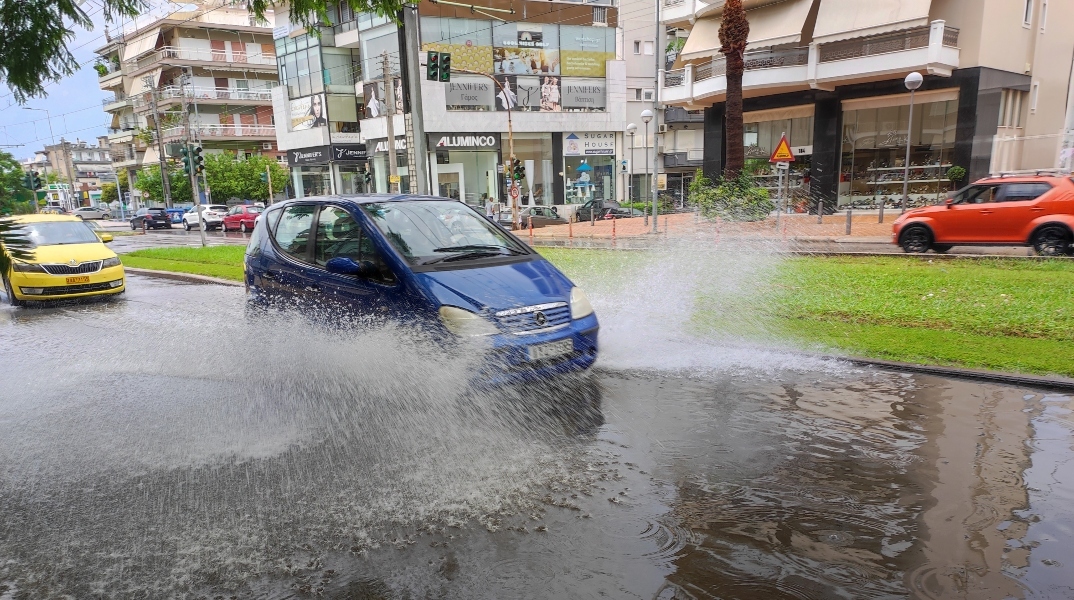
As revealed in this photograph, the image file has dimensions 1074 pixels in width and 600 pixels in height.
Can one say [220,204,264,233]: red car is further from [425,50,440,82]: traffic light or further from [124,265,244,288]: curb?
[425,50,440,82]: traffic light

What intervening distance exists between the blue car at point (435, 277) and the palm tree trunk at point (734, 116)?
58.8 feet

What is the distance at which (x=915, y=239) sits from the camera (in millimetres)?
14953

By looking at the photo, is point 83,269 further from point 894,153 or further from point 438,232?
point 894,153

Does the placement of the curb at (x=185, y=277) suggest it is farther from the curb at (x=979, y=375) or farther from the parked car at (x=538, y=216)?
the parked car at (x=538, y=216)

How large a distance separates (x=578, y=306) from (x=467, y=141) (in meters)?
35.1

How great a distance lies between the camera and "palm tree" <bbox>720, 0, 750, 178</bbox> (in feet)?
74.1

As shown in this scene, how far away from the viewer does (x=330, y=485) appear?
409 centimetres

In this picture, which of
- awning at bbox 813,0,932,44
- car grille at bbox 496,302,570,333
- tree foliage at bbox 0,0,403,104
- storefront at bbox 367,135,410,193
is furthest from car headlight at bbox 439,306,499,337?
storefront at bbox 367,135,410,193

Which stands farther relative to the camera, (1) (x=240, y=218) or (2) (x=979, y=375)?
(1) (x=240, y=218)

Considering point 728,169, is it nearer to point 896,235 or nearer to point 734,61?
point 734,61

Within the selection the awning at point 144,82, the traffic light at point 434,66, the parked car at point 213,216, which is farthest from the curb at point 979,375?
the awning at point 144,82

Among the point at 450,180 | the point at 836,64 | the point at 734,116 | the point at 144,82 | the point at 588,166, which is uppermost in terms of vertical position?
the point at 144,82

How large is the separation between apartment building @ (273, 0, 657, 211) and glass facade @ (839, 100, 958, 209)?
18.9m

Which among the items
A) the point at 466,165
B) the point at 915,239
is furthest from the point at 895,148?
the point at 466,165
